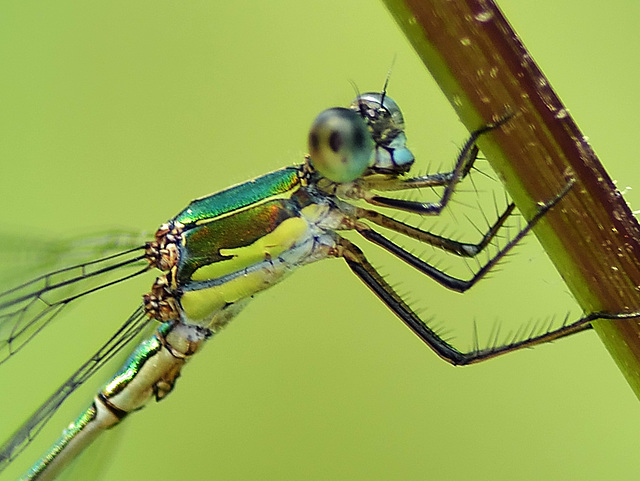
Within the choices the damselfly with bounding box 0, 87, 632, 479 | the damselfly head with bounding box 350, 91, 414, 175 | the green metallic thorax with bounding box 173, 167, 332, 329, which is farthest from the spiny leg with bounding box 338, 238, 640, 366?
the damselfly head with bounding box 350, 91, 414, 175

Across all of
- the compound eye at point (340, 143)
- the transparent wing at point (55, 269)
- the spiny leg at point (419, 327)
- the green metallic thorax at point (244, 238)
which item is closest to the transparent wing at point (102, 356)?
the transparent wing at point (55, 269)

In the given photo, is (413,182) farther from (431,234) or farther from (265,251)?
(265,251)

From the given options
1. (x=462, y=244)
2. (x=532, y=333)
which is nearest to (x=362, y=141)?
(x=462, y=244)

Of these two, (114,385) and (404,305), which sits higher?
(114,385)

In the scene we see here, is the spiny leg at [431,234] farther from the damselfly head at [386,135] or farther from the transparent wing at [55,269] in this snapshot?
the transparent wing at [55,269]

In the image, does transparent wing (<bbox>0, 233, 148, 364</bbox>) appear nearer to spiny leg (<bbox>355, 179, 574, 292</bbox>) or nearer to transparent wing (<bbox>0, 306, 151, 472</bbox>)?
transparent wing (<bbox>0, 306, 151, 472</bbox>)

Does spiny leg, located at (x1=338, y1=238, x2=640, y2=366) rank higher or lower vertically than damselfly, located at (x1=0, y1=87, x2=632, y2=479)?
lower

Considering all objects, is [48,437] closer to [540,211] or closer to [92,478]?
[92,478]

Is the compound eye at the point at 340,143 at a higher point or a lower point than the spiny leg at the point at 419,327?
higher

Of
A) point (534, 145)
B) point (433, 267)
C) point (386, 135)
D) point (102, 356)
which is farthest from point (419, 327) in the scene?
point (102, 356)
